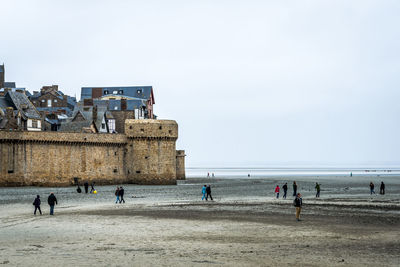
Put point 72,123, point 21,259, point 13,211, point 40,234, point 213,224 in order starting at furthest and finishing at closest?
point 72,123, point 13,211, point 213,224, point 40,234, point 21,259

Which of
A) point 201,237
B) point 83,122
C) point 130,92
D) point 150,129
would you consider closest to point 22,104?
point 83,122

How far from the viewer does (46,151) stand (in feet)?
193

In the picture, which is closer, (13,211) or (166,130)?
(13,211)

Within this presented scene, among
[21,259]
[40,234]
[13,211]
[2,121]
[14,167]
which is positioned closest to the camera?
[21,259]

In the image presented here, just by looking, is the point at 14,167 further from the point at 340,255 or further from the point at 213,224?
the point at 340,255

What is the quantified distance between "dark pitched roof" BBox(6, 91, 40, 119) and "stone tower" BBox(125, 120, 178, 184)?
1439 cm

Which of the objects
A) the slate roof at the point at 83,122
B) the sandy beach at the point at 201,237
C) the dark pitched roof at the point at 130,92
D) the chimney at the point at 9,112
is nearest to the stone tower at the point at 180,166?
the slate roof at the point at 83,122

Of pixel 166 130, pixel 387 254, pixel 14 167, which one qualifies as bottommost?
pixel 387 254

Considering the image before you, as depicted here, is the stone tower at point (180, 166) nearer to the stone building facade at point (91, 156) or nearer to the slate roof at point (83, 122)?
the slate roof at point (83, 122)

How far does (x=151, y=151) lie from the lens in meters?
65.1

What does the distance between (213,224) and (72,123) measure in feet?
174

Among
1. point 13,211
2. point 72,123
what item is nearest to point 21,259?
point 13,211

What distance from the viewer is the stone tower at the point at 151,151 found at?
64.8 meters

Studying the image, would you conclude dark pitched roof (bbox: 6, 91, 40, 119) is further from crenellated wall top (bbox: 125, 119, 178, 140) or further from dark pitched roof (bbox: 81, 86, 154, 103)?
dark pitched roof (bbox: 81, 86, 154, 103)
